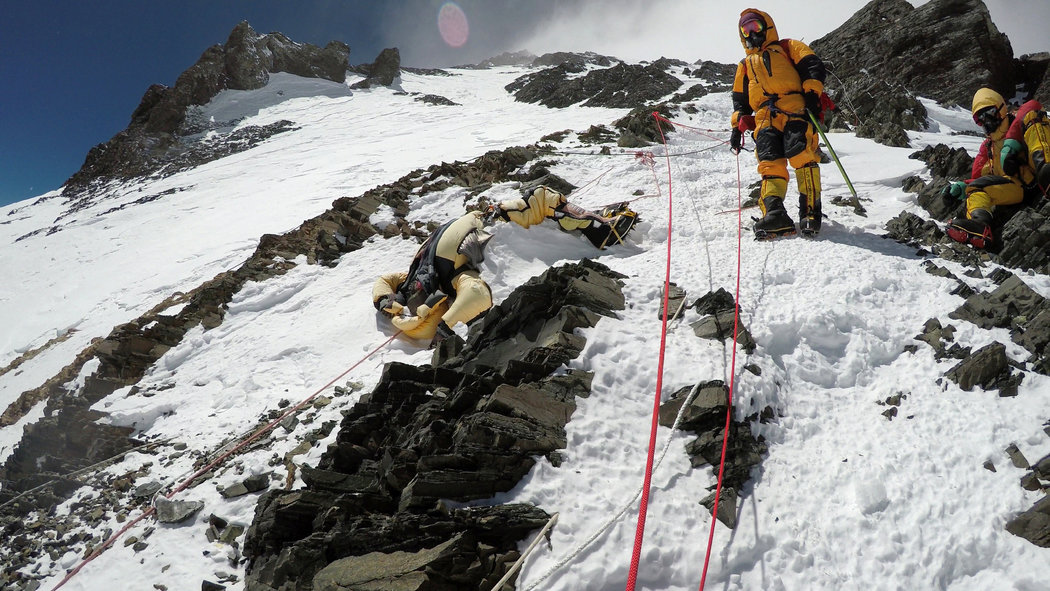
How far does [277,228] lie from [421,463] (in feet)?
43.9

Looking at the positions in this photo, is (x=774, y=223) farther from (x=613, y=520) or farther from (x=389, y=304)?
(x=389, y=304)

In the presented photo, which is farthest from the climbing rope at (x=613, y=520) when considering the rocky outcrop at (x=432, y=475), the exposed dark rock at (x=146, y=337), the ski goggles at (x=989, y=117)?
the exposed dark rock at (x=146, y=337)

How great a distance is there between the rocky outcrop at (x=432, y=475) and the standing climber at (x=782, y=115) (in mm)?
3350

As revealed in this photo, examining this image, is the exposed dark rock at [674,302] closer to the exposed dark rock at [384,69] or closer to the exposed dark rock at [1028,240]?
the exposed dark rock at [1028,240]

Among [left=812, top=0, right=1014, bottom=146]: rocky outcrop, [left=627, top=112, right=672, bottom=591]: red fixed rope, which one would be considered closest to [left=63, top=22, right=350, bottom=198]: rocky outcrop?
[left=812, top=0, right=1014, bottom=146]: rocky outcrop

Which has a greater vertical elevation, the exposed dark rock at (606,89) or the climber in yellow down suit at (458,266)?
the exposed dark rock at (606,89)

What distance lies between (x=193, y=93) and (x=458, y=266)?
5257 centimetres

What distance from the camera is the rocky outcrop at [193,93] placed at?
37.5 m

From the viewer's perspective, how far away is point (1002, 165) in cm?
527

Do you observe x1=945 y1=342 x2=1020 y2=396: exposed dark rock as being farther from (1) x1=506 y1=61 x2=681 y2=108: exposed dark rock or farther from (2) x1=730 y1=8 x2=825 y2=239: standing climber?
(1) x1=506 y1=61 x2=681 y2=108: exposed dark rock

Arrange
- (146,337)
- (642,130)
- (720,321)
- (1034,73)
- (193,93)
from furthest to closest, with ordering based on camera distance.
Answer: (193,93) → (1034,73) → (642,130) → (146,337) → (720,321)

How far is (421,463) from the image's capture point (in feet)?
11.1

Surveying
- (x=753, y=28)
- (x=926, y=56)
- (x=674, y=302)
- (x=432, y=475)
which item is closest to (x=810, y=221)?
(x=674, y=302)

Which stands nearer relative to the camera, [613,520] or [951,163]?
[613,520]
